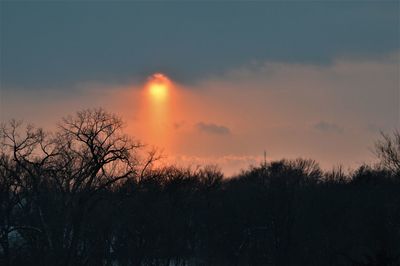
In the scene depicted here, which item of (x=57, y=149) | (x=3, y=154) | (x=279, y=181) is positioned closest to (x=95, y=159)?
(x=57, y=149)

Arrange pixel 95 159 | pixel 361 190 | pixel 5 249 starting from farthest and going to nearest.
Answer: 1. pixel 361 190
2. pixel 95 159
3. pixel 5 249

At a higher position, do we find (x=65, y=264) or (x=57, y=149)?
(x=57, y=149)

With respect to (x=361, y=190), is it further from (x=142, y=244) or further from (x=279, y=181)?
(x=142, y=244)

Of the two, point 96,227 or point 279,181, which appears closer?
point 96,227

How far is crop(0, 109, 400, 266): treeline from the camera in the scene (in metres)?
59.5

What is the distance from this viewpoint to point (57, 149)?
2488 inches

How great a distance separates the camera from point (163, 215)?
68.6 metres

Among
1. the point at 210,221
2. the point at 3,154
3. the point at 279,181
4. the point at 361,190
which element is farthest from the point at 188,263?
the point at 3,154

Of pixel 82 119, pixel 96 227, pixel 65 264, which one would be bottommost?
pixel 65 264

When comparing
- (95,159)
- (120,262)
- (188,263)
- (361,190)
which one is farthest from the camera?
(188,263)

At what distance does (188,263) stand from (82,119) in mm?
24060

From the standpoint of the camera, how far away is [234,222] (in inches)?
3014

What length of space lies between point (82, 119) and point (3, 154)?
7441 mm

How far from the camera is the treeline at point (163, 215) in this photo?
59.5 meters
